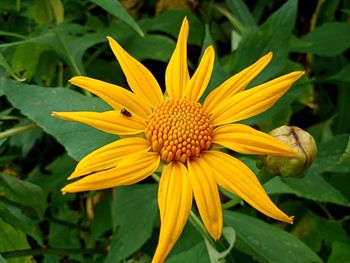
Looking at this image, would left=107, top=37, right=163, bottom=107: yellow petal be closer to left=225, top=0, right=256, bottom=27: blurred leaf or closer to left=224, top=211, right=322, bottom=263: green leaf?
left=224, top=211, right=322, bottom=263: green leaf

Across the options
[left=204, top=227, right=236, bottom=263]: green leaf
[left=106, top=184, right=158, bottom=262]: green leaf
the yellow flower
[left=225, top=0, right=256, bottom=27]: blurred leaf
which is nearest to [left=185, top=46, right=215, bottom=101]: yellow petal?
the yellow flower

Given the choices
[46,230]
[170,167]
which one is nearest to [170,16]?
[46,230]

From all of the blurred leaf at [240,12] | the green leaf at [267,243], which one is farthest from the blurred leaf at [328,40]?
the green leaf at [267,243]

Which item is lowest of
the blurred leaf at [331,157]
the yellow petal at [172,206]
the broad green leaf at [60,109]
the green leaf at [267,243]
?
the green leaf at [267,243]

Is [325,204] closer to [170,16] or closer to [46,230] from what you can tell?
[170,16]

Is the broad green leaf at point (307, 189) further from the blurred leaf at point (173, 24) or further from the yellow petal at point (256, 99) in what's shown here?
the blurred leaf at point (173, 24)
